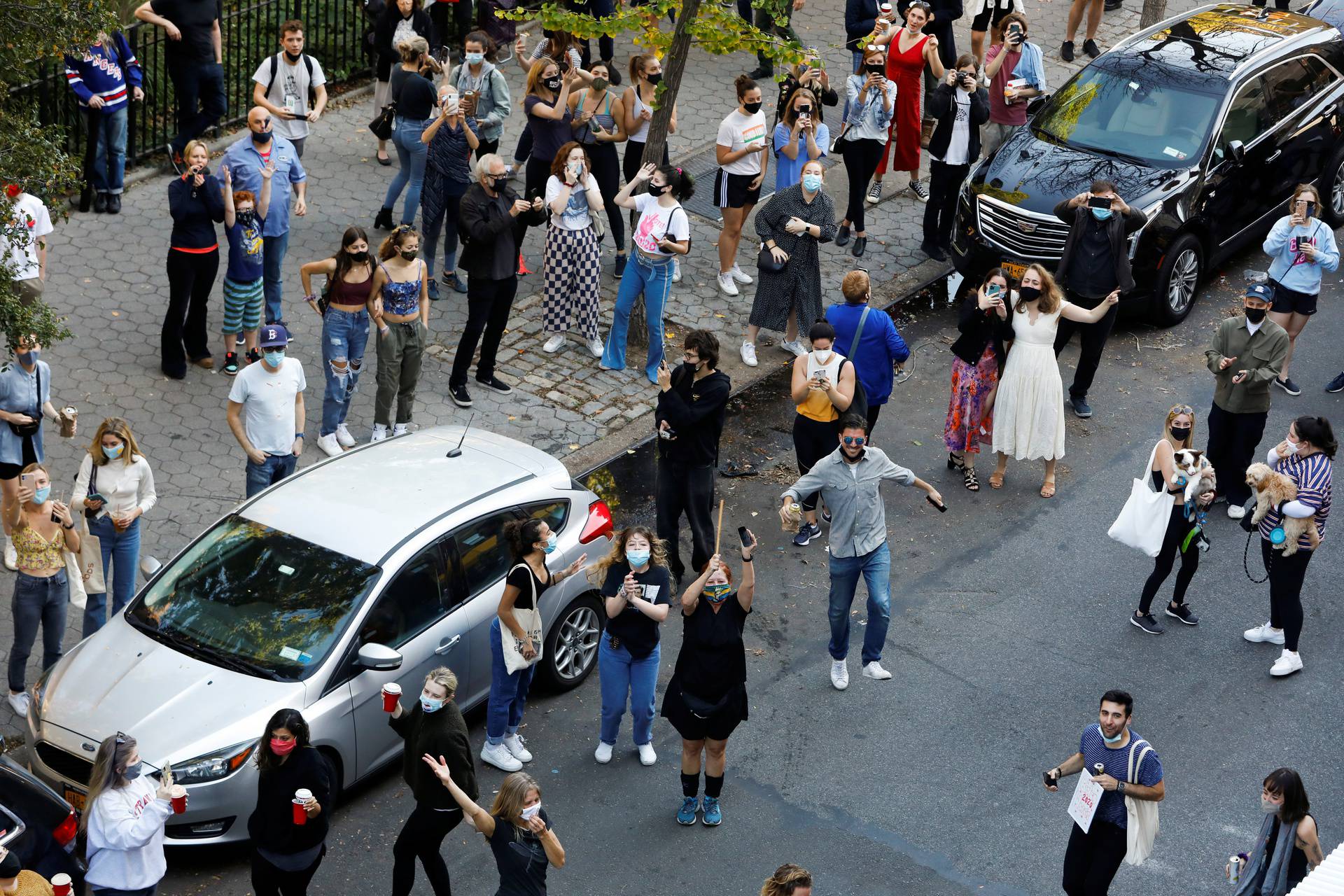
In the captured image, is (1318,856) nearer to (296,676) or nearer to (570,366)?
(296,676)

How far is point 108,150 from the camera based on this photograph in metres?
14.7

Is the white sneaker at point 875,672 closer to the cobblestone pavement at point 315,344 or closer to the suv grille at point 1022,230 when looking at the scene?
the cobblestone pavement at point 315,344

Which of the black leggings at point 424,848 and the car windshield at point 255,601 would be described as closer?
the black leggings at point 424,848

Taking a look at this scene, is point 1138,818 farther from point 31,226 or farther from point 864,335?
point 31,226

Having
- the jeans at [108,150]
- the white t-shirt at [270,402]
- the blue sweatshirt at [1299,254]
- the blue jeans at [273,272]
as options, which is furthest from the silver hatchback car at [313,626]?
the blue sweatshirt at [1299,254]

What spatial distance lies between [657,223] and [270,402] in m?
3.67

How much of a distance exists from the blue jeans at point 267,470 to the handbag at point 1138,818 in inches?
229

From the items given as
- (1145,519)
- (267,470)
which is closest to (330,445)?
(267,470)

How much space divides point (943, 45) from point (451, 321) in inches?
287

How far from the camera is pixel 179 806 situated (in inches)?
306

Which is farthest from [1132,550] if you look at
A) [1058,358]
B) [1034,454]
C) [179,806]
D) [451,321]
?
[179,806]

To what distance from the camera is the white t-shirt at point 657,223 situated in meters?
13.0

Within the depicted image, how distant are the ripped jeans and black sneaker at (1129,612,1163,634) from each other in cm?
587

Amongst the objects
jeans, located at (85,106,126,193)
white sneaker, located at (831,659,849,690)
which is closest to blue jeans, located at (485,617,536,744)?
white sneaker, located at (831,659,849,690)
